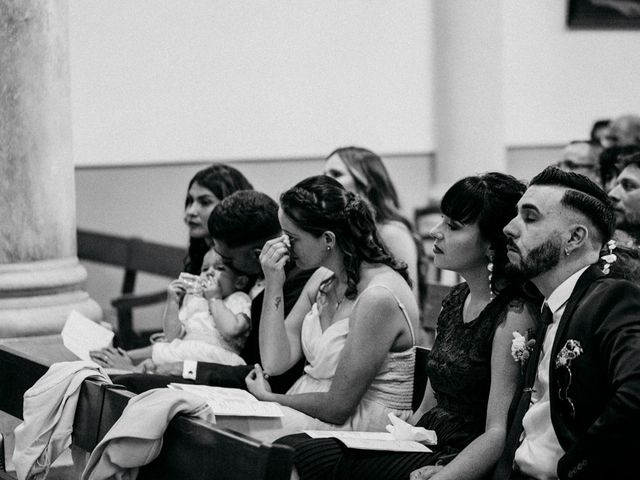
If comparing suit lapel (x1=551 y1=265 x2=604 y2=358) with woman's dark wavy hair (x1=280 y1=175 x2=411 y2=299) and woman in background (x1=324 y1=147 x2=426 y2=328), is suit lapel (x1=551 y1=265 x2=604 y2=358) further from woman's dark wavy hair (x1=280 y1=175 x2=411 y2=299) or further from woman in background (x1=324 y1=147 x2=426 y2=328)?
woman in background (x1=324 y1=147 x2=426 y2=328)

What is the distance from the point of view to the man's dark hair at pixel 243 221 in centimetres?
428

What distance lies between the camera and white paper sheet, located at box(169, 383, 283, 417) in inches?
133

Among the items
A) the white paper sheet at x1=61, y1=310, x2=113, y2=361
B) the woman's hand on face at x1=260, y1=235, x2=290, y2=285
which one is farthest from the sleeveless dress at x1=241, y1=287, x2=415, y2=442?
the white paper sheet at x1=61, y1=310, x2=113, y2=361

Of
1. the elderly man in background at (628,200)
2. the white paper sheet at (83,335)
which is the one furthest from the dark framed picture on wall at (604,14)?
the white paper sheet at (83,335)

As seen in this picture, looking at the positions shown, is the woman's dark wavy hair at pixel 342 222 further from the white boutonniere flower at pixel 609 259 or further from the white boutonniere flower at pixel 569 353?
the white boutonniere flower at pixel 569 353

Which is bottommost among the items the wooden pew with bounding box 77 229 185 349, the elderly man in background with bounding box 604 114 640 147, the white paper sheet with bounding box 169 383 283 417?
the wooden pew with bounding box 77 229 185 349

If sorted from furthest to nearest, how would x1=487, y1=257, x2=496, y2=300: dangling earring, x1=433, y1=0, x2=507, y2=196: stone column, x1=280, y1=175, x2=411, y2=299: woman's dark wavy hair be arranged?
x1=433, y1=0, x2=507, y2=196: stone column < x1=280, y1=175, x2=411, y2=299: woman's dark wavy hair < x1=487, y1=257, x2=496, y2=300: dangling earring

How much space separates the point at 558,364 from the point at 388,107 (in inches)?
277

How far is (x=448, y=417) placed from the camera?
10.9 ft

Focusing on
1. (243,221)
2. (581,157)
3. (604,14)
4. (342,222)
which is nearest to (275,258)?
(342,222)

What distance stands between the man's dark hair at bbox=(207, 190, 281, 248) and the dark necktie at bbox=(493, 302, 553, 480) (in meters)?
1.60

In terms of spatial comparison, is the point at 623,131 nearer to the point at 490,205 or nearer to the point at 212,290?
the point at 212,290

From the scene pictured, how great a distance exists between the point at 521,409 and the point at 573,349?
265mm

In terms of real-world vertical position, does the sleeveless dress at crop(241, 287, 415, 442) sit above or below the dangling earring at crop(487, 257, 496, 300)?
below
